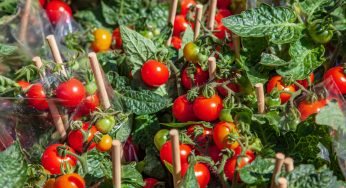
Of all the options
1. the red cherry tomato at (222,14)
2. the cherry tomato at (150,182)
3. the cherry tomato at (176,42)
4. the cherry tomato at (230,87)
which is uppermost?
the red cherry tomato at (222,14)

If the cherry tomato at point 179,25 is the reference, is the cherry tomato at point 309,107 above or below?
below

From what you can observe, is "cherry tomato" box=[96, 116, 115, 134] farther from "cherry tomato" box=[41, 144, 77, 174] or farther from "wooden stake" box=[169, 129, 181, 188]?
"wooden stake" box=[169, 129, 181, 188]

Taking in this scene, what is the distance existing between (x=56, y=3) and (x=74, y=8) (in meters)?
0.20

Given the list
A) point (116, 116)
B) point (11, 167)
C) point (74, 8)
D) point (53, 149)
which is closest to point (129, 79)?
point (116, 116)

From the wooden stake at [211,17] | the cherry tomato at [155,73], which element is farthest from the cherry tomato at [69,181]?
the wooden stake at [211,17]

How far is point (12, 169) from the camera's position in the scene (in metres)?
1.49

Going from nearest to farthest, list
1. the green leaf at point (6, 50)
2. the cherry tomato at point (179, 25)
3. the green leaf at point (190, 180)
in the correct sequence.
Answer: the green leaf at point (190, 180) < the green leaf at point (6, 50) < the cherry tomato at point (179, 25)

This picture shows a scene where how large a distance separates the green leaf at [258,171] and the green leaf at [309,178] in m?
0.09

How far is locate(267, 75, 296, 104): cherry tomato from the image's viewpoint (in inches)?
67.2

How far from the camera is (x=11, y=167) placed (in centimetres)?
149

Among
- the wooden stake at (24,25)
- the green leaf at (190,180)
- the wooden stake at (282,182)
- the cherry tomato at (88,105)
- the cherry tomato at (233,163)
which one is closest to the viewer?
the wooden stake at (282,182)

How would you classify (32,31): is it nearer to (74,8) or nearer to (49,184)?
(74,8)

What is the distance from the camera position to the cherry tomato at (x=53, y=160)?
1589 millimetres

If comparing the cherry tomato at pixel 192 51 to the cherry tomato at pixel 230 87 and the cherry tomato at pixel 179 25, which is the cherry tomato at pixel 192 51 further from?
the cherry tomato at pixel 179 25
